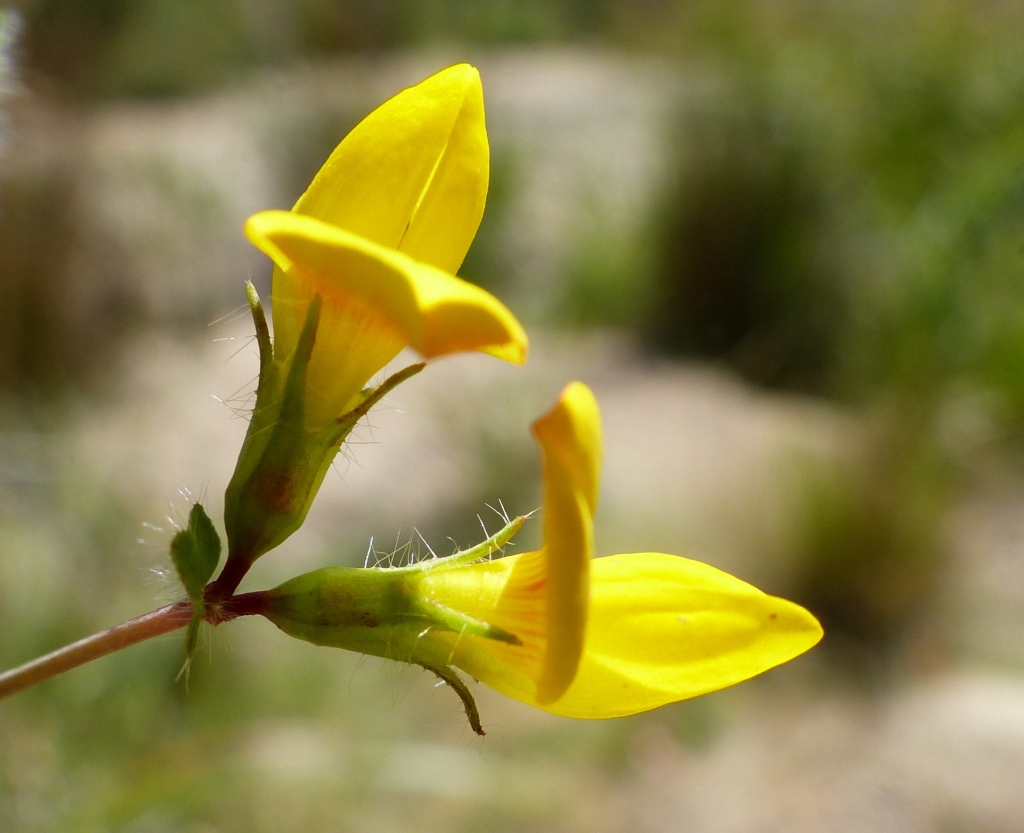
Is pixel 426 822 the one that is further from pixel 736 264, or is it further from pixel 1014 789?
pixel 736 264

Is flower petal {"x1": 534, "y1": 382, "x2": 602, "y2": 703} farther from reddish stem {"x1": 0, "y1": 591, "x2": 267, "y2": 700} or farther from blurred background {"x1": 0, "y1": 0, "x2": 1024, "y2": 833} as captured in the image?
blurred background {"x1": 0, "y1": 0, "x2": 1024, "y2": 833}

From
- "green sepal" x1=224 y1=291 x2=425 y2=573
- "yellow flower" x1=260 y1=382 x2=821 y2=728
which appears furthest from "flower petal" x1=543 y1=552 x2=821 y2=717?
"green sepal" x1=224 y1=291 x2=425 y2=573

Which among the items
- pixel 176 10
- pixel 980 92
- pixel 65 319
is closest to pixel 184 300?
pixel 65 319

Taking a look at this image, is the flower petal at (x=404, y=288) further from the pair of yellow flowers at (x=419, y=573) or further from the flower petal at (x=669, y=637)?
the flower petal at (x=669, y=637)

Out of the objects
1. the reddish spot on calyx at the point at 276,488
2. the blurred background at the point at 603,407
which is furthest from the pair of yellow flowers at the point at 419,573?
the blurred background at the point at 603,407

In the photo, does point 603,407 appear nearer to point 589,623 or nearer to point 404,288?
point 589,623

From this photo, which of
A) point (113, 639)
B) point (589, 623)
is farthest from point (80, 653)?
point (589, 623)

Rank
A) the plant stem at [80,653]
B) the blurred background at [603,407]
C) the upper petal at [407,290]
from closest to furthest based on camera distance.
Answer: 1. the upper petal at [407,290]
2. the plant stem at [80,653]
3. the blurred background at [603,407]
